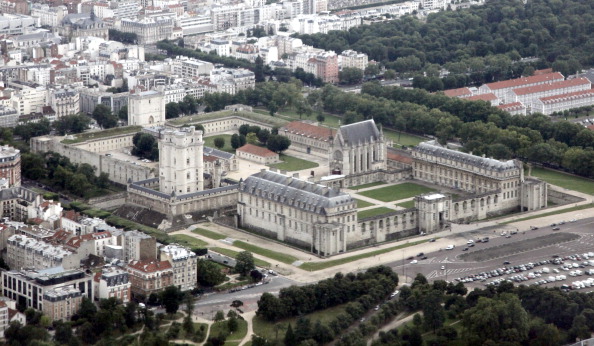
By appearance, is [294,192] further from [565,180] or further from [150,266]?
[565,180]

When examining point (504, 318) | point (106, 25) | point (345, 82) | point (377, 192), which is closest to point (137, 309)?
point (504, 318)

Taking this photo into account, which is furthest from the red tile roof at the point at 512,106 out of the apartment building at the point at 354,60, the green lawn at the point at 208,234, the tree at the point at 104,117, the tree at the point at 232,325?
the tree at the point at 232,325

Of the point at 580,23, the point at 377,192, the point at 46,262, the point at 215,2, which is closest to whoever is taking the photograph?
the point at 46,262

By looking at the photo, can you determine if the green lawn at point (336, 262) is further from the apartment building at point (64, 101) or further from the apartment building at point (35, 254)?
the apartment building at point (64, 101)

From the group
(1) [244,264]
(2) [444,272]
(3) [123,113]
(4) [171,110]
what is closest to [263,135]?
(4) [171,110]

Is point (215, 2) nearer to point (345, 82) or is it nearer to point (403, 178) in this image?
point (345, 82)
